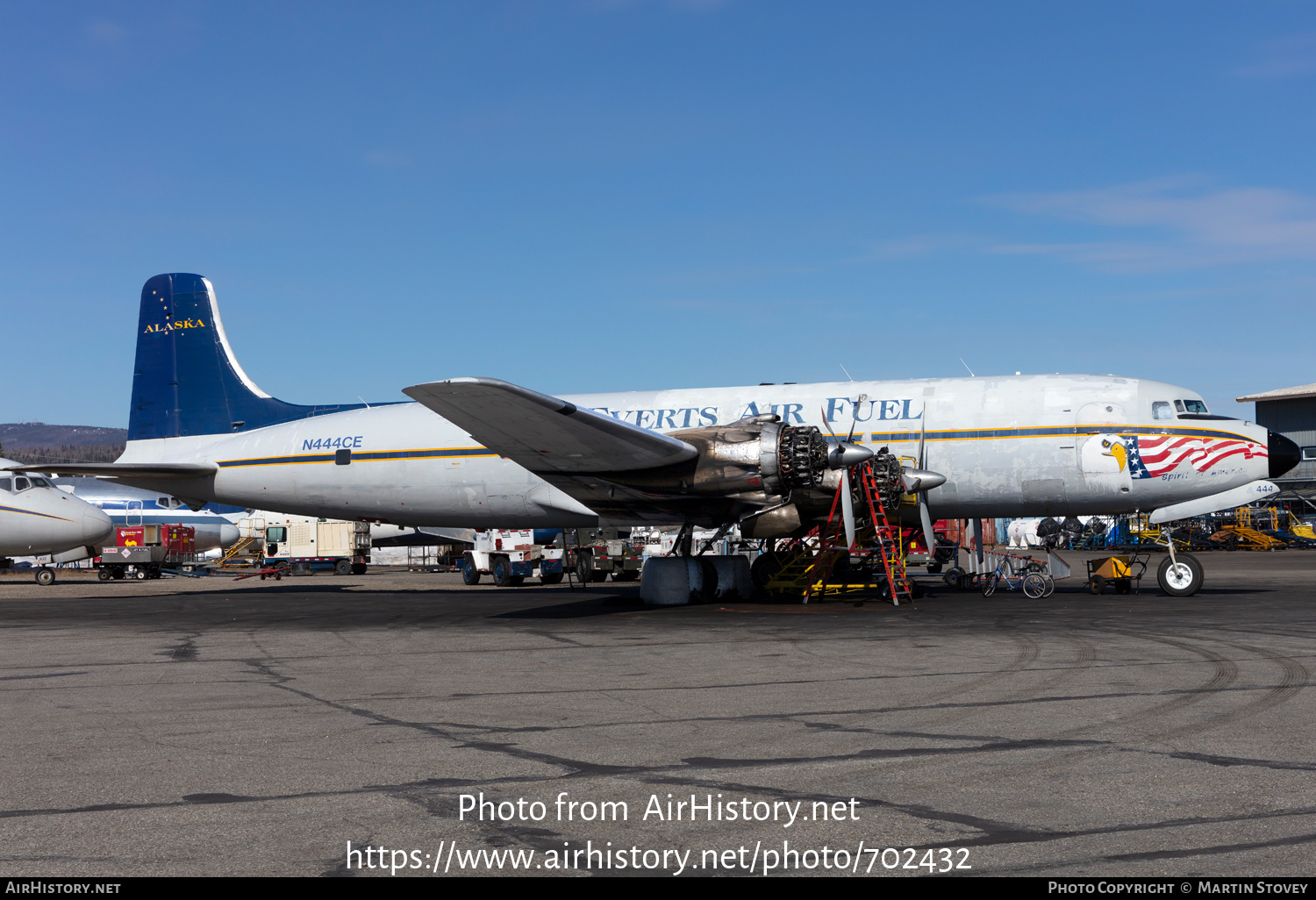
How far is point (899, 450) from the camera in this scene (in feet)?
71.8

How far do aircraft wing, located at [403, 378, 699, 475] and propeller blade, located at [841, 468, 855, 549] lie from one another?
3.08m

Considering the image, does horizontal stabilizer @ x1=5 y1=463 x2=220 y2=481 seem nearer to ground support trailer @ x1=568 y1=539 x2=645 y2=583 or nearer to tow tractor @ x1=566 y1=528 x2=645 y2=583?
tow tractor @ x1=566 y1=528 x2=645 y2=583

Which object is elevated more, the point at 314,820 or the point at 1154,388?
the point at 1154,388

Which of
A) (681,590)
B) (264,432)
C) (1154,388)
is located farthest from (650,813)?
(264,432)

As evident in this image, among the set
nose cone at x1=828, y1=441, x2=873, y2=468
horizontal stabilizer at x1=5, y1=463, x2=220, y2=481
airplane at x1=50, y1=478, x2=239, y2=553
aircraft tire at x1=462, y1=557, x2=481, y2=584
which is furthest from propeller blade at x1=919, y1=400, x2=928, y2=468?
airplane at x1=50, y1=478, x2=239, y2=553

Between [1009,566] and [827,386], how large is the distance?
19.7 ft

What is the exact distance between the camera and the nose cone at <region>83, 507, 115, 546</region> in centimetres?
3114

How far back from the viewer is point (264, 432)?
26.9 m

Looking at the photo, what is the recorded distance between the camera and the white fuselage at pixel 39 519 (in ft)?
99.2

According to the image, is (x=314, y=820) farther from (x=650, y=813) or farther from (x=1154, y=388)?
(x=1154, y=388)

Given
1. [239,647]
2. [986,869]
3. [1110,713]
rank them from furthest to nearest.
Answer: [239,647] → [1110,713] → [986,869]

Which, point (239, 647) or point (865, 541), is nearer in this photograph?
point (239, 647)

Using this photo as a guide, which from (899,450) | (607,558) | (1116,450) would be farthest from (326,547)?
(1116,450)

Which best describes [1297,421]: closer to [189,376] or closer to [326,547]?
[326,547]
